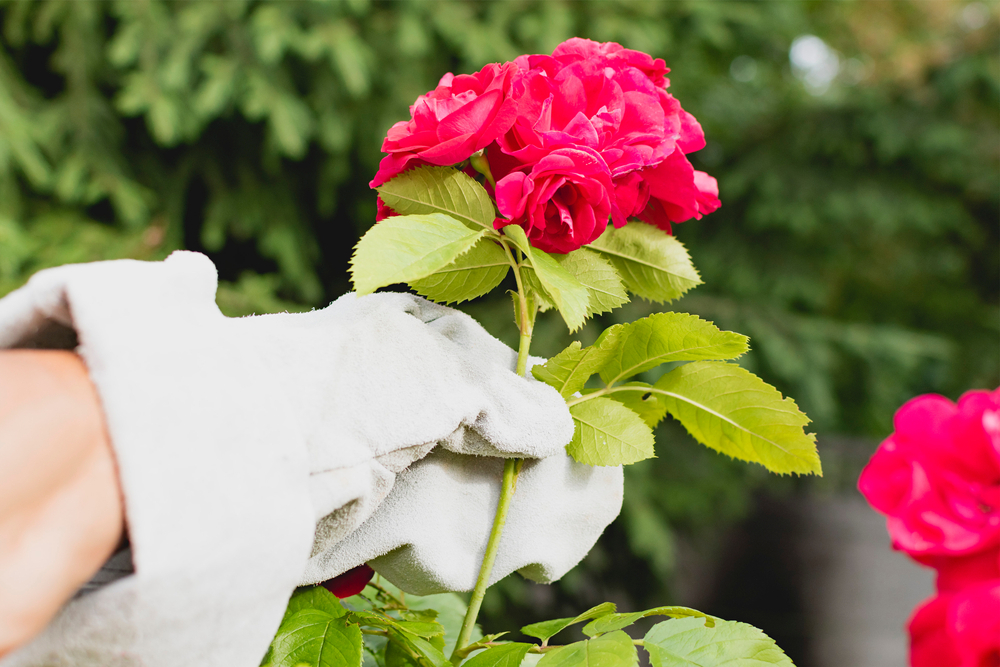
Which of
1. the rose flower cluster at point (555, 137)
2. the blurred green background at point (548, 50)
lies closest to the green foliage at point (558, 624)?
the rose flower cluster at point (555, 137)

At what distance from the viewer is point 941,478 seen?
24 centimetres

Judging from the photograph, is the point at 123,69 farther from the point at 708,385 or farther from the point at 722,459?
the point at 722,459

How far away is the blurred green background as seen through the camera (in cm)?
136

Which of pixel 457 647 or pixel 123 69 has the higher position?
pixel 123 69

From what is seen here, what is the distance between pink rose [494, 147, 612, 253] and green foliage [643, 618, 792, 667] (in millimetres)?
220

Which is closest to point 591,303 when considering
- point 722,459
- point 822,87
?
point 722,459

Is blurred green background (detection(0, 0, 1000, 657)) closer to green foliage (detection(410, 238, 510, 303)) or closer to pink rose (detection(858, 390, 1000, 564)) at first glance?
green foliage (detection(410, 238, 510, 303))

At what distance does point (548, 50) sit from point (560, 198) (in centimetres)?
122

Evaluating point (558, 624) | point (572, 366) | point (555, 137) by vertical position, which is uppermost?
point (555, 137)

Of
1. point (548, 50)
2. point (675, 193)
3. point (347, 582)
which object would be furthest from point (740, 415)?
point (548, 50)

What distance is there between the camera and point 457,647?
1.26 feet

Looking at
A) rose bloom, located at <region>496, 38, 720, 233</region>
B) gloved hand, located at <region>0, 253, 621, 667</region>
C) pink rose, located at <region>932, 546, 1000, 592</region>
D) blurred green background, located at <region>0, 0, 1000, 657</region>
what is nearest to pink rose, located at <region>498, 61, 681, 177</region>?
rose bloom, located at <region>496, 38, 720, 233</region>

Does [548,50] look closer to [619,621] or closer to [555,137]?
[555,137]

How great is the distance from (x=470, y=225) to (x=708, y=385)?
0.56ft
